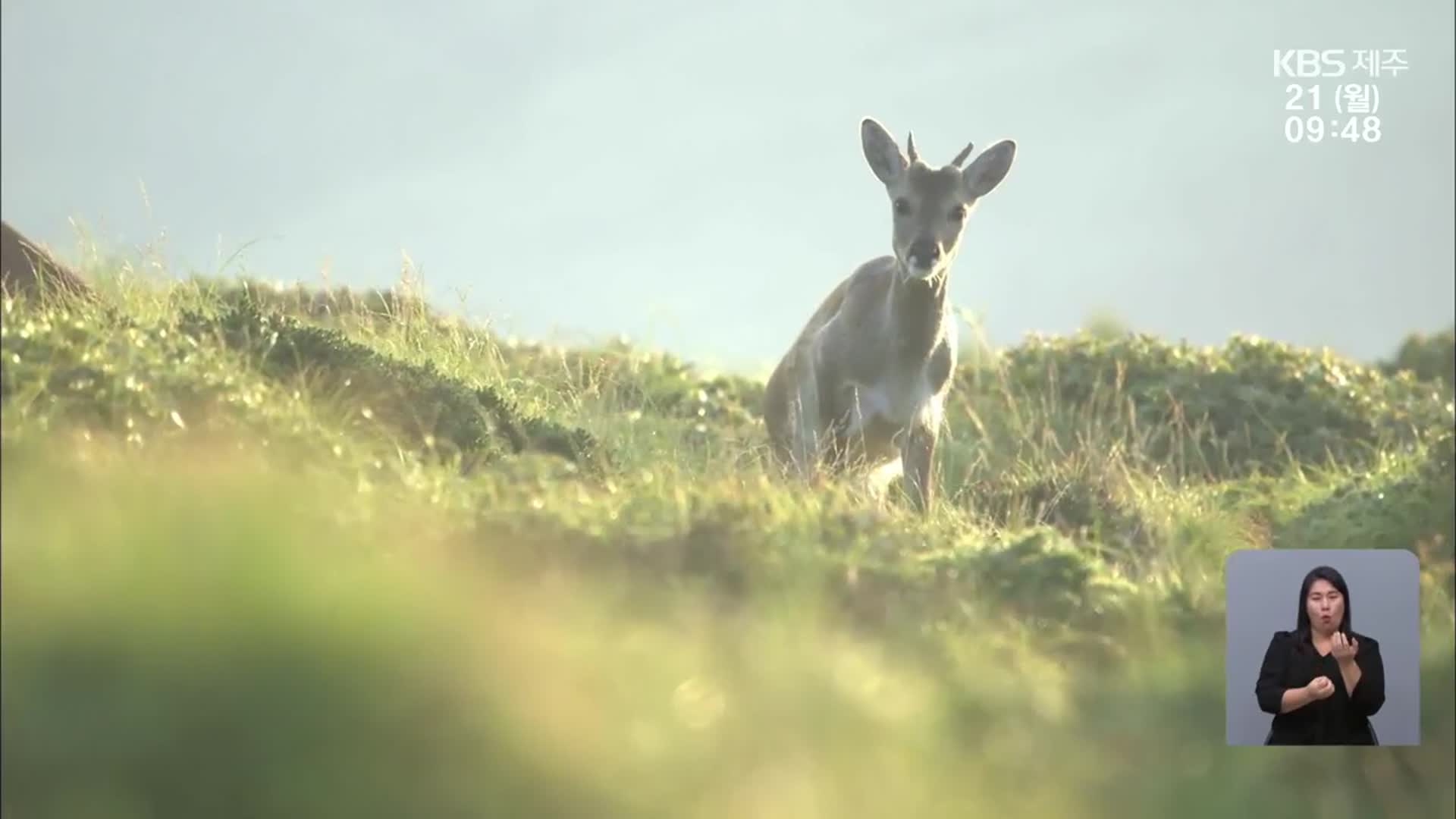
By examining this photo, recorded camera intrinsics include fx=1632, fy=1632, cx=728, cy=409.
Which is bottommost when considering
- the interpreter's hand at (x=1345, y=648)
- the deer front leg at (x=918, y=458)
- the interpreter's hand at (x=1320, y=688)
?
the interpreter's hand at (x=1320, y=688)

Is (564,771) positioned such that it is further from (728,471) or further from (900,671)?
(728,471)

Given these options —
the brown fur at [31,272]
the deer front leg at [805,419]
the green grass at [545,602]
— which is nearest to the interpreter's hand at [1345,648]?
the green grass at [545,602]

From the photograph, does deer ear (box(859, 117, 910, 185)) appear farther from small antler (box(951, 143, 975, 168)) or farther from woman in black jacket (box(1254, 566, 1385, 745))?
woman in black jacket (box(1254, 566, 1385, 745))

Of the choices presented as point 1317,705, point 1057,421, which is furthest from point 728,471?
point 1057,421

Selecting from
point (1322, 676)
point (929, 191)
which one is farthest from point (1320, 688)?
point (929, 191)

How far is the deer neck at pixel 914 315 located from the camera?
13.8ft

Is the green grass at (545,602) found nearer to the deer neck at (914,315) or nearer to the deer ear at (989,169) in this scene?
the deer neck at (914,315)

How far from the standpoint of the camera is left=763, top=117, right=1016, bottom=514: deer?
383 cm

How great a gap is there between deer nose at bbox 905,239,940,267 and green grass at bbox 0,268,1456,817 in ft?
1.86

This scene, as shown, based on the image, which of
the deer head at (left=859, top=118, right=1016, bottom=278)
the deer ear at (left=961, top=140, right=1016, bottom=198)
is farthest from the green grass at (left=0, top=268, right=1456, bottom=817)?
the deer ear at (left=961, top=140, right=1016, bottom=198)

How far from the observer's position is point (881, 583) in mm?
3076

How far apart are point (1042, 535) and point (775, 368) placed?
131 centimetres

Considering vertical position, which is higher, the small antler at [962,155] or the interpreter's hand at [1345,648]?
the small antler at [962,155]

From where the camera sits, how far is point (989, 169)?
3854 millimetres
